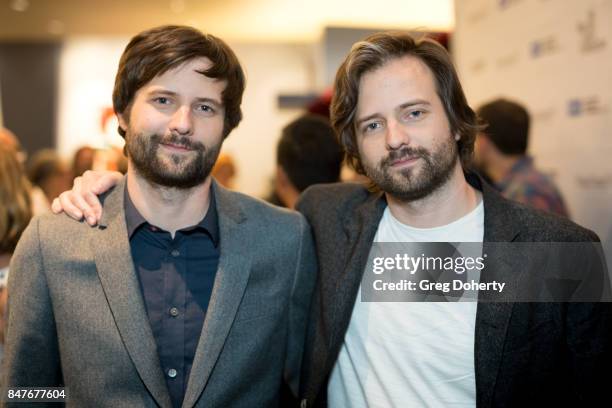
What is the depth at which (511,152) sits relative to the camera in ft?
10.4

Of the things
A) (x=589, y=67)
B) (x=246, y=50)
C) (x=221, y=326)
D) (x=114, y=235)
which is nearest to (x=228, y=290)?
(x=221, y=326)

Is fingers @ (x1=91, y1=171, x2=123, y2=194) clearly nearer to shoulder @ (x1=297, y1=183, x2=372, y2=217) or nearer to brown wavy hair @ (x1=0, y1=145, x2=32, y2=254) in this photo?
brown wavy hair @ (x1=0, y1=145, x2=32, y2=254)

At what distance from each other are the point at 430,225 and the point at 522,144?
1.62 metres

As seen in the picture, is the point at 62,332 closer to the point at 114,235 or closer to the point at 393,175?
the point at 114,235

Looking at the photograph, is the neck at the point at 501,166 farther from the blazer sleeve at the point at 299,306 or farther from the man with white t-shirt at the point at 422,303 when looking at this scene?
the blazer sleeve at the point at 299,306

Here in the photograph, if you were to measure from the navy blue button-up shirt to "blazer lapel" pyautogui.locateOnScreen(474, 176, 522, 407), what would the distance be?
0.87m

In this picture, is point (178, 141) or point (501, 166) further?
point (501, 166)

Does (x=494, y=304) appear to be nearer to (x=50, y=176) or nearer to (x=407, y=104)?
(x=407, y=104)

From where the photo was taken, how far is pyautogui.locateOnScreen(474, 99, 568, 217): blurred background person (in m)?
2.95

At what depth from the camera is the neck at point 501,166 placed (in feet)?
10.4

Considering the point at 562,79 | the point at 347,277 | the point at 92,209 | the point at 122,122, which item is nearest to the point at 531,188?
the point at 562,79

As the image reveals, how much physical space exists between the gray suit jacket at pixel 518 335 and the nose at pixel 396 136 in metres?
0.35

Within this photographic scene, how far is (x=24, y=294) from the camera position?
64.4 inches

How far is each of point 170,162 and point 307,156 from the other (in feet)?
3.55
